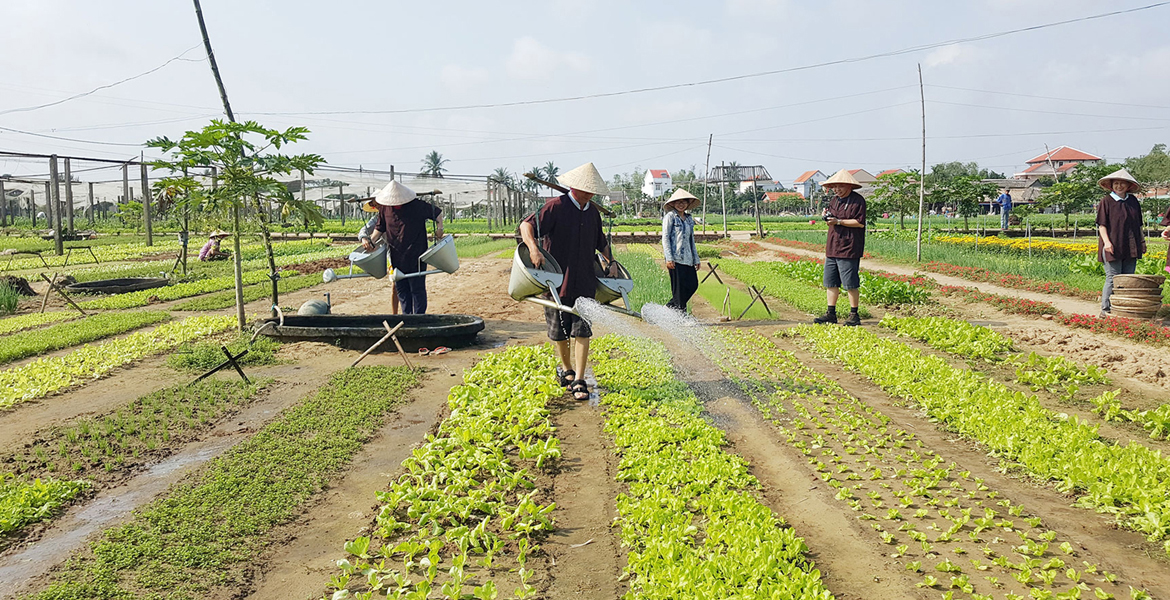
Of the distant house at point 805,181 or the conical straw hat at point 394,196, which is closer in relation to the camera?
the conical straw hat at point 394,196

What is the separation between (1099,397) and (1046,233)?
27199 mm

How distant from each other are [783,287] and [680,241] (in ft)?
14.6

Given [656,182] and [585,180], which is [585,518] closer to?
[585,180]

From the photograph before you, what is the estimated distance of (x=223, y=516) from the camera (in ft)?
12.6

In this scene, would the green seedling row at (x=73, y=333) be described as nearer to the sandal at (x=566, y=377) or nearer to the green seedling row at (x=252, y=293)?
the green seedling row at (x=252, y=293)

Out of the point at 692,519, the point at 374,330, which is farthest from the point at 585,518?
the point at 374,330

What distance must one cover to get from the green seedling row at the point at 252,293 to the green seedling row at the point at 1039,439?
9686 millimetres

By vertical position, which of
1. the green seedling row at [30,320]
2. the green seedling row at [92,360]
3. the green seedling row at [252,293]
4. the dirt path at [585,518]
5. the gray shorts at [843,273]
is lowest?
the dirt path at [585,518]

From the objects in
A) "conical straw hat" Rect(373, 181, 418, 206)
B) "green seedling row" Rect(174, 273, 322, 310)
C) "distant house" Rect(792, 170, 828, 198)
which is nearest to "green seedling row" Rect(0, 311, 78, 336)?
"green seedling row" Rect(174, 273, 322, 310)

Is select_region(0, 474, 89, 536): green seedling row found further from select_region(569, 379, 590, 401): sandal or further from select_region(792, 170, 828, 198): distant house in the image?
select_region(792, 170, 828, 198): distant house

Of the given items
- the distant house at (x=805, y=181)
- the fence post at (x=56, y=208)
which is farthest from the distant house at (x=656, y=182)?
the fence post at (x=56, y=208)

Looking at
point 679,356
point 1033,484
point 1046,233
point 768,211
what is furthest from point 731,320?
point 768,211

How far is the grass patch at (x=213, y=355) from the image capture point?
24.0 ft

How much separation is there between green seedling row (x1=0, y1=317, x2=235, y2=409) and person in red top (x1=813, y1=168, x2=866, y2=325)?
752cm
